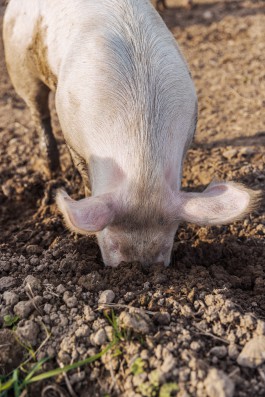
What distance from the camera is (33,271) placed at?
3.30m

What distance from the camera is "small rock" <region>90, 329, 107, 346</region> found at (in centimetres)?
261

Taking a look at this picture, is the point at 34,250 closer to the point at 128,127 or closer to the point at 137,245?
the point at 137,245

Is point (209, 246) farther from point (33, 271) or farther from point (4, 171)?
point (4, 171)

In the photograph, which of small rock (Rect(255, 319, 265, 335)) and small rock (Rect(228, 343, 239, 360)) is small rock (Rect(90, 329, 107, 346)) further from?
small rock (Rect(255, 319, 265, 335))

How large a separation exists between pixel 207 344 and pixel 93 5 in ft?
8.12

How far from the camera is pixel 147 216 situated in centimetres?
303

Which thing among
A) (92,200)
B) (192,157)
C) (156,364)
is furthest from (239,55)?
(156,364)

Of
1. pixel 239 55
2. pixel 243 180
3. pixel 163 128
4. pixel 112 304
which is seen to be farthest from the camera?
pixel 239 55

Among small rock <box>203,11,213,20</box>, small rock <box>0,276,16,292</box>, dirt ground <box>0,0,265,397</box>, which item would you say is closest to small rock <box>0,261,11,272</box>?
dirt ground <box>0,0,265,397</box>

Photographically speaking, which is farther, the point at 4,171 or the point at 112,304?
the point at 4,171

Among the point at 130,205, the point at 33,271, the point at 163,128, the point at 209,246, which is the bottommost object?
the point at 209,246

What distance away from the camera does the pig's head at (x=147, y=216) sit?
2.82 m

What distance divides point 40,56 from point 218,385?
2951mm

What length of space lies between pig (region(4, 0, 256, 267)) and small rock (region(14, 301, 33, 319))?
51 centimetres
